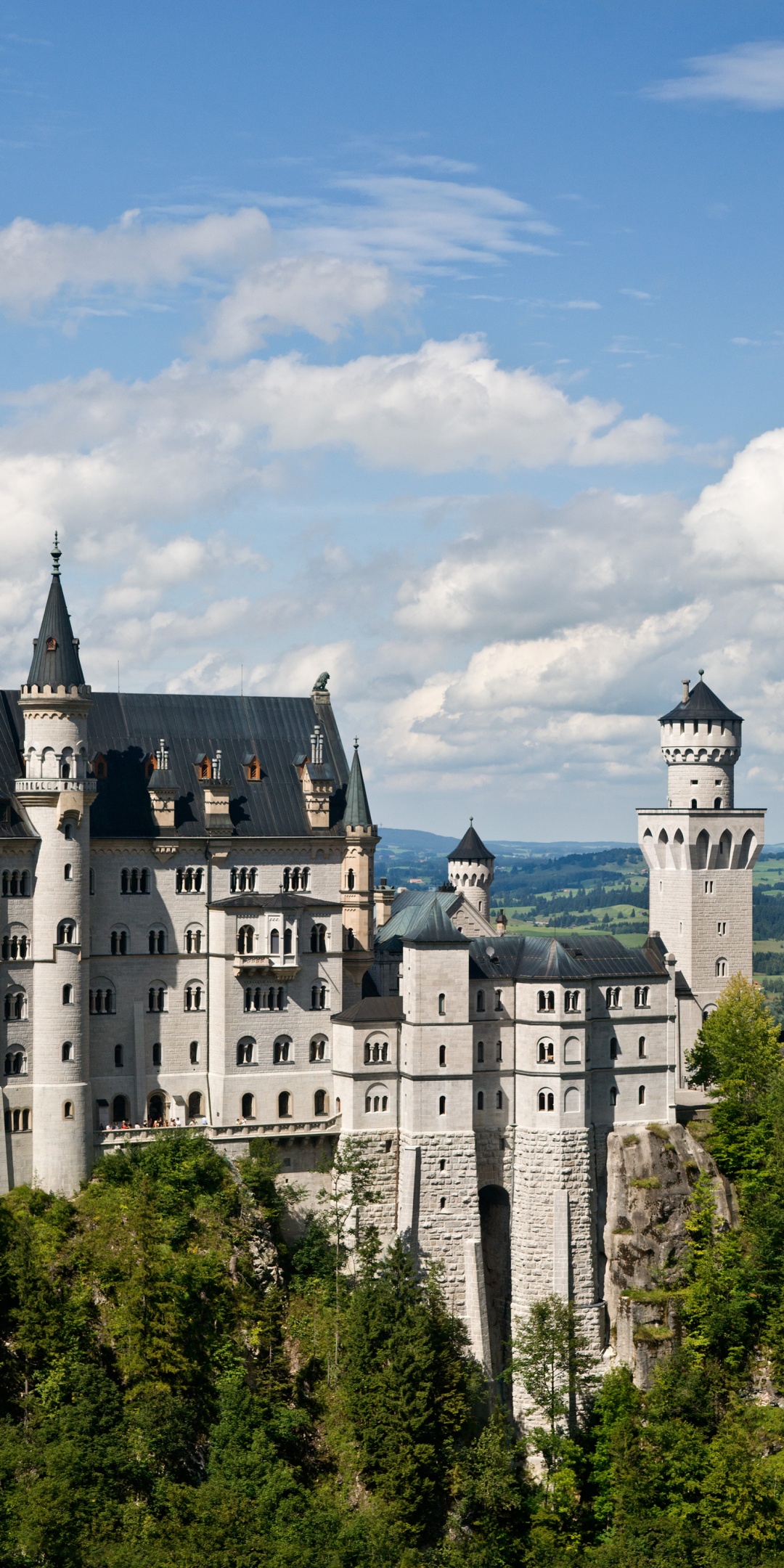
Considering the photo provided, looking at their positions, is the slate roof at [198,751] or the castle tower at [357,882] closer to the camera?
the slate roof at [198,751]

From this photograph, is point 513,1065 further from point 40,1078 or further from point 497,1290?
point 40,1078

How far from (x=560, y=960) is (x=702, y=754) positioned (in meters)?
20.0

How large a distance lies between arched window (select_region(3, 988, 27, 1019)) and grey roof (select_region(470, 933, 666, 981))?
908 inches

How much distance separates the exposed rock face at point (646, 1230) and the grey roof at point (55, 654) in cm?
3744

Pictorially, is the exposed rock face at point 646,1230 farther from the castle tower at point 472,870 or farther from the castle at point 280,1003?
the castle tower at point 472,870

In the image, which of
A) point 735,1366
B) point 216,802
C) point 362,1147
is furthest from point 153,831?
point 735,1366

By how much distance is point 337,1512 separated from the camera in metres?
84.2

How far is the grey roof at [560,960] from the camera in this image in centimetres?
9950

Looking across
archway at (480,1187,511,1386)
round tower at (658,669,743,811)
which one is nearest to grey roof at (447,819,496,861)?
round tower at (658,669,743,811)

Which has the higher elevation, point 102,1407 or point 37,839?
point 37,839

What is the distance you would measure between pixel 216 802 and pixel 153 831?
3.60 meters

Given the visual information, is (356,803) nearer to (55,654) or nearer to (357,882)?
(357,882)

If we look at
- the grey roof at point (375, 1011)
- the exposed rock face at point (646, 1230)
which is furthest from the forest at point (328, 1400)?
the grey roof at point (375, 1011)

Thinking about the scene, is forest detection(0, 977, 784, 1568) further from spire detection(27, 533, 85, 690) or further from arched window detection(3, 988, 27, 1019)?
spire detection(27, 533, 85, 690)
